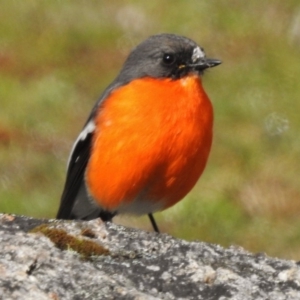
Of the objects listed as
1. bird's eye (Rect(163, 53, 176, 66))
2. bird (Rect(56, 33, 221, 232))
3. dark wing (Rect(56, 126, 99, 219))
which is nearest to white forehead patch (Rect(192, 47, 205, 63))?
bird (Rect(56, 33, 221, 232))

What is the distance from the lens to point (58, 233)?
4.63 m

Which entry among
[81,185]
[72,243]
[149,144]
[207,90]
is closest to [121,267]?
Answer: [72,243]

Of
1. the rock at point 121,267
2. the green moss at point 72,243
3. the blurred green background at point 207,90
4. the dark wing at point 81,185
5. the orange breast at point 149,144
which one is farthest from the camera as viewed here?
the blurred green background at point 207,90

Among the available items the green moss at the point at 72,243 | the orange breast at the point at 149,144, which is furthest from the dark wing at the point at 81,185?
the green moss at the point at 72,243

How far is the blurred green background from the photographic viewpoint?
11.6m

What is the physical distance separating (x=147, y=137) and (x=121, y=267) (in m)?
2.88

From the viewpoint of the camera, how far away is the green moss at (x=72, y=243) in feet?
14.9

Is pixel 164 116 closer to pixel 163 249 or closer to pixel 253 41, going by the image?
pixel 163 249

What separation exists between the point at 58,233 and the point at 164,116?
2945mm

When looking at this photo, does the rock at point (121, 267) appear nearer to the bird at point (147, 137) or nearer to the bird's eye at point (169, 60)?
the bird at point (147, 137)

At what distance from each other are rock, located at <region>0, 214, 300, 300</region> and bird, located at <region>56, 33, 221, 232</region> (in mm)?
2275

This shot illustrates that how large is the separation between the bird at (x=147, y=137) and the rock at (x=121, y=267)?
7.47ft

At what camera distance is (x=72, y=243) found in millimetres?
4578

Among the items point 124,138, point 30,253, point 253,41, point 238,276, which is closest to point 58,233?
point 30,253
